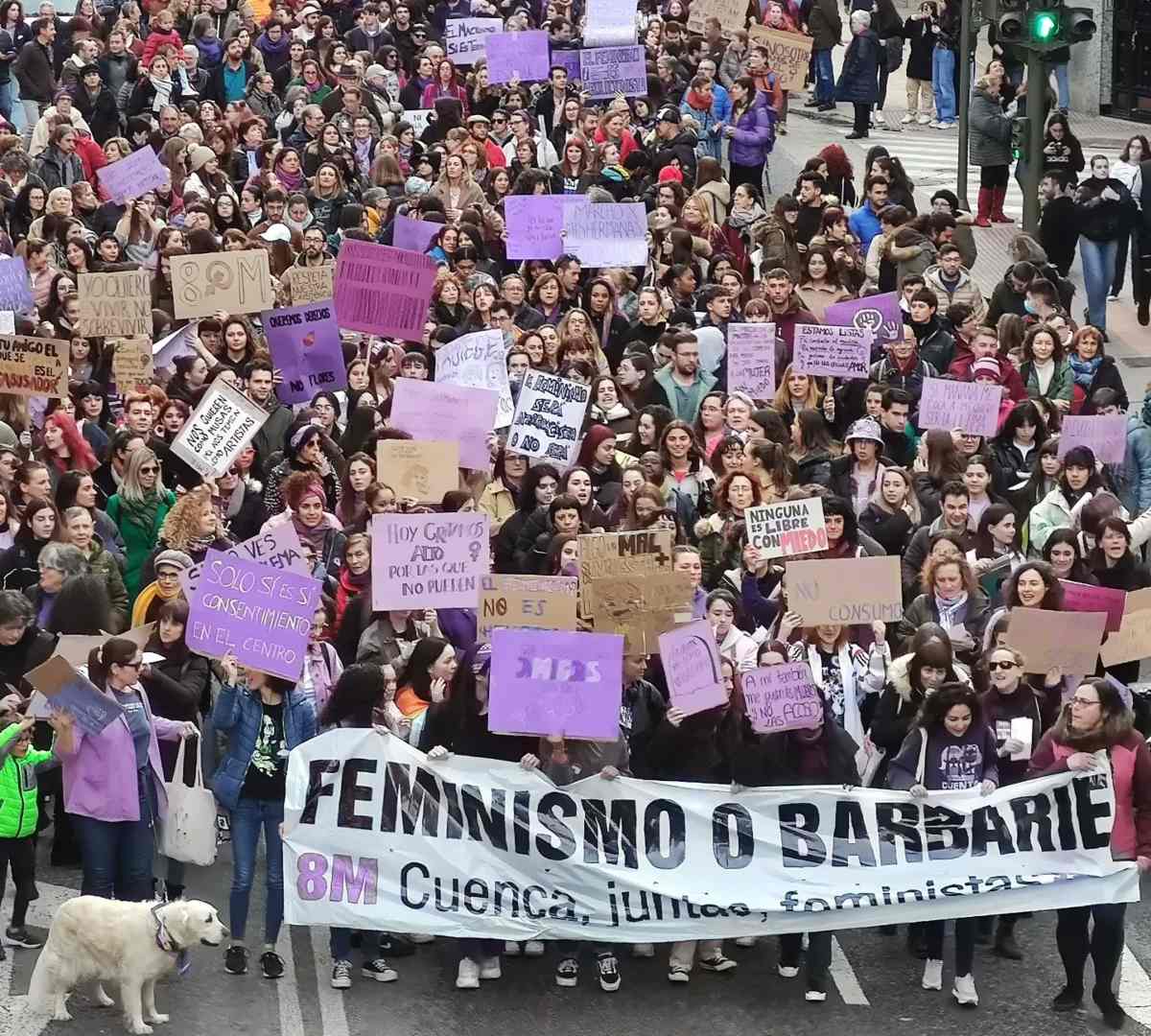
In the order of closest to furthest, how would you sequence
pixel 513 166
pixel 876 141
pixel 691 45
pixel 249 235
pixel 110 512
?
pixel 110 512
pixel 249 235
pixel 513 166
pixel 691 45
pixel 876 141

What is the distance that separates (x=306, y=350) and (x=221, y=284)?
0.73 meters

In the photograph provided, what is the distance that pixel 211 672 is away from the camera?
A: 42.0 feet

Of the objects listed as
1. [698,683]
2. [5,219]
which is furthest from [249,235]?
[698,683]

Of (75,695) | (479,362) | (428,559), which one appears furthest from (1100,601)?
(479,362)

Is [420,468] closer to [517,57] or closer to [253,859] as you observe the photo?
[253,859]

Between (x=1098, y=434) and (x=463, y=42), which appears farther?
(x=463, y=42)

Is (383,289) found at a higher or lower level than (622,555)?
higher

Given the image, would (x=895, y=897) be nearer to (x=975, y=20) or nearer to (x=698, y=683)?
(x=698, y=683)

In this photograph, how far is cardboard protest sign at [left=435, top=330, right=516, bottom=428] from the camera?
15.9 meters

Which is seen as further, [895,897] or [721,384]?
[721,384]

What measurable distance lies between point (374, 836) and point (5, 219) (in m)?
9.87

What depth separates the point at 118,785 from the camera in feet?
35.2

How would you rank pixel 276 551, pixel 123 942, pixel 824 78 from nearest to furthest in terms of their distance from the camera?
pixel 123 942, pixel 276 551, pixel 824 78

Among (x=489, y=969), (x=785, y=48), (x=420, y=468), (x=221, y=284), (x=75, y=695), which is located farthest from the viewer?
(x=785, y=48)
